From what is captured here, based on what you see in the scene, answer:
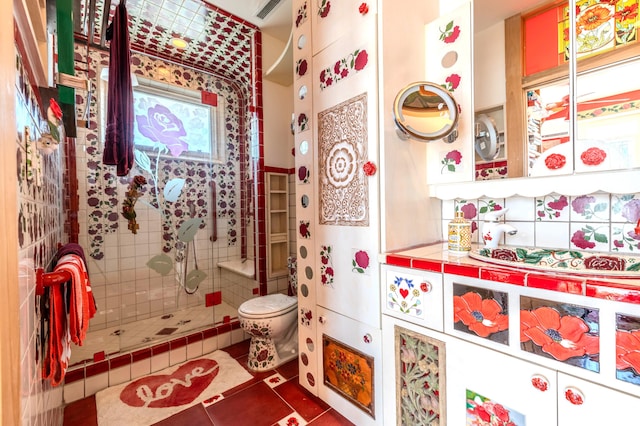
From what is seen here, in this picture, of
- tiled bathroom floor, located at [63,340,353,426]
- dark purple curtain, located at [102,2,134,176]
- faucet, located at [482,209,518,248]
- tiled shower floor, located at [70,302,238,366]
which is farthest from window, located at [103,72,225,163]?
faucet, located at [482,209,518,248]

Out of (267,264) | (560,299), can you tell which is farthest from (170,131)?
(560,299)

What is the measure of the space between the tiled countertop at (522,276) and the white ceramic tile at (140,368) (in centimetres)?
185

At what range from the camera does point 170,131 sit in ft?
8.09

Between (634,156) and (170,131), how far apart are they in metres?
2.91

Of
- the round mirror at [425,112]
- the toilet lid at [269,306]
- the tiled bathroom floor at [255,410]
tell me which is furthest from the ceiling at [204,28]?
the tiled bathroom floor at [255,410]

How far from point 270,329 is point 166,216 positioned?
1376mm

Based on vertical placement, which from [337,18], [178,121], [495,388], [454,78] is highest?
[337,18]

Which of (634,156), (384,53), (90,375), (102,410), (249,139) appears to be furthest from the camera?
(249,139)

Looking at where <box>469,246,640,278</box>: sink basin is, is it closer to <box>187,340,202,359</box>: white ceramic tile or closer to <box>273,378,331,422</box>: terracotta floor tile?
<box>273,378,331,422</box>: terracotta floor tile

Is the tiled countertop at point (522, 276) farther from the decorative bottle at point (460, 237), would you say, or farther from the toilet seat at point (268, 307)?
the toilet seat at point (268, 307)

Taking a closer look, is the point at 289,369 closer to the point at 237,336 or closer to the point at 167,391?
the point at 237,336

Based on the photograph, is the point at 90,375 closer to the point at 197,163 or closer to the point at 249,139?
the point at 197,163

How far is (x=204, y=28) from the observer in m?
2.27

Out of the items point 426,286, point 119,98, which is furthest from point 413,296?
point 119,98
